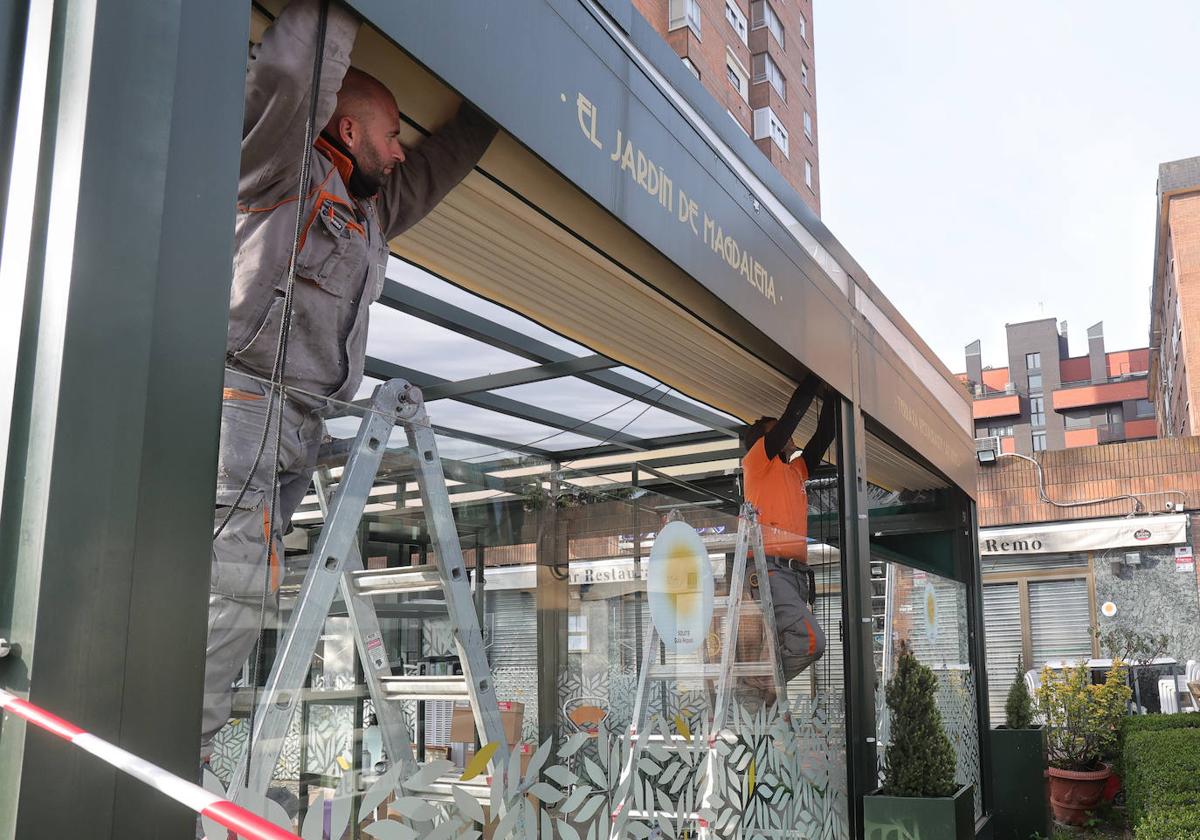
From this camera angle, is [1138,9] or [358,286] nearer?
[358,286]

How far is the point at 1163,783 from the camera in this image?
5.78 meters

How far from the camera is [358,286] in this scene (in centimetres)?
228

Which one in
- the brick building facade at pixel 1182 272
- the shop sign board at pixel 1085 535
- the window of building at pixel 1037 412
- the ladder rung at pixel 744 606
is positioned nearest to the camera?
the ladder rung at pixel 744 606

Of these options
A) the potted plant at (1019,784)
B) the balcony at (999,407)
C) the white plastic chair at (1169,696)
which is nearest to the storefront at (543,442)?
the potted plant at (1019,784)

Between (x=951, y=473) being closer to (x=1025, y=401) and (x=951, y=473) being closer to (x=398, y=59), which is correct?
(x=398, y=59)

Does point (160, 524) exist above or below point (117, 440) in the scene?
below

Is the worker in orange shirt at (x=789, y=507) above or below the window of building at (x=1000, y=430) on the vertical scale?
below

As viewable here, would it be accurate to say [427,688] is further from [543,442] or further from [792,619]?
[792,619]

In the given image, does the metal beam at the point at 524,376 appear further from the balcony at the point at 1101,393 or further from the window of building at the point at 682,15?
the balcony at the point at 1101,393

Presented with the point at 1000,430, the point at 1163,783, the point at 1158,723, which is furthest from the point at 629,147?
the point at 1000,430

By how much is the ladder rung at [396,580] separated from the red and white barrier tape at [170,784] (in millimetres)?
793

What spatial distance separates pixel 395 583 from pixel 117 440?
0.77 m

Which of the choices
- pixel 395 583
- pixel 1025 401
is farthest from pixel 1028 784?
pixel 1025 401

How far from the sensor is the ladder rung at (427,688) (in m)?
2.04
